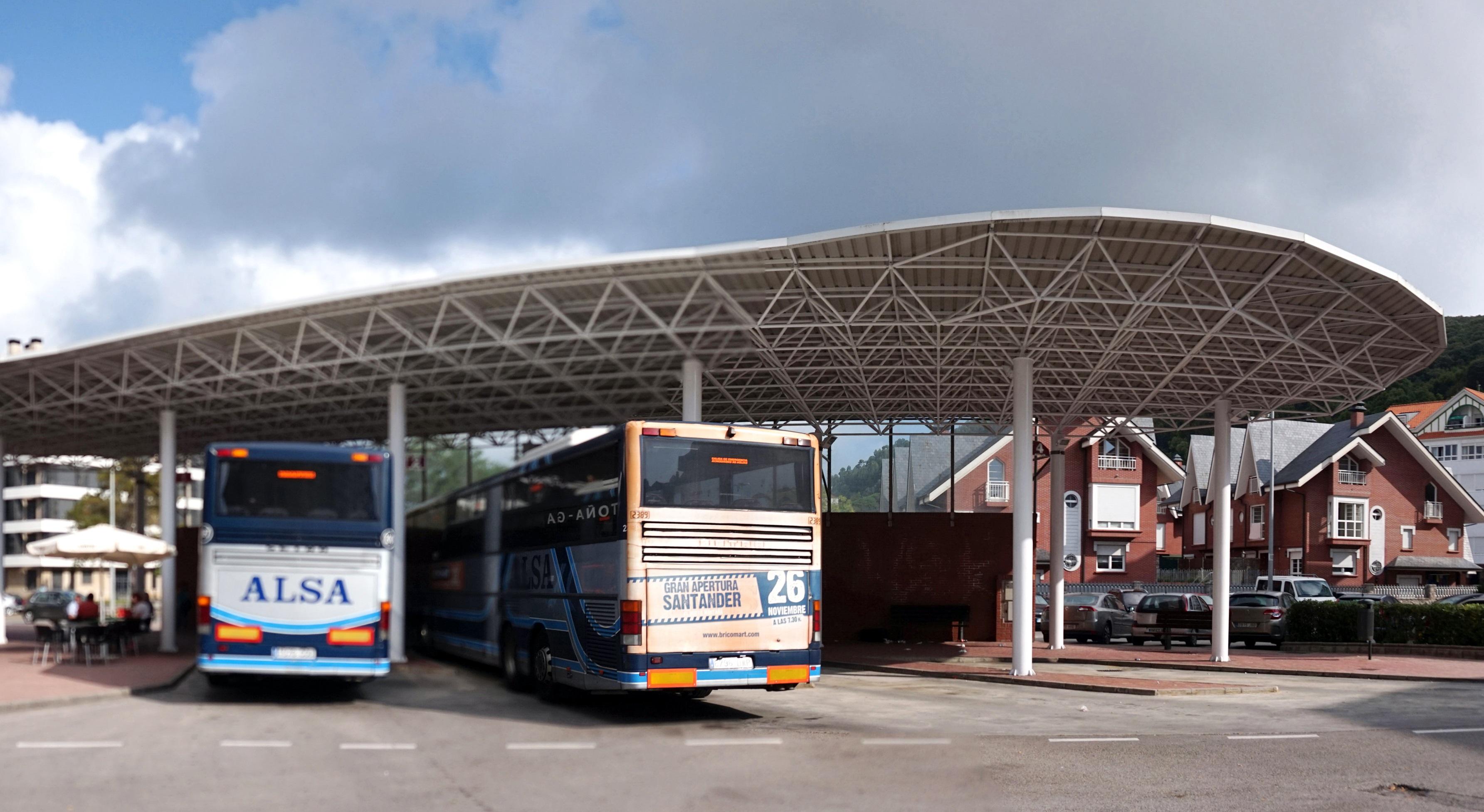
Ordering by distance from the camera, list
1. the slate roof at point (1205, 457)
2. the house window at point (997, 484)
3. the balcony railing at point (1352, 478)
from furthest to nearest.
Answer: the slate roof at point (1205, 457) < the balcony railing at point (1352, 478) < the house window at point (997, 484)

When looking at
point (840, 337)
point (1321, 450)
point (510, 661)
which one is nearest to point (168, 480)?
point (510, 661)

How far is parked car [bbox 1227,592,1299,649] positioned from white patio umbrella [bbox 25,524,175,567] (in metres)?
25.7

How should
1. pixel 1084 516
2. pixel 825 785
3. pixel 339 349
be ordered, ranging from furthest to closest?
pixel 1084 516 < pixel 339 349 < pixel 825 785

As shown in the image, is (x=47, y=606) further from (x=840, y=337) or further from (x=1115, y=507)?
(x=1115, y=507)

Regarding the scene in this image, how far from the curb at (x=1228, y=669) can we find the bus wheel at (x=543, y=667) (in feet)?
34.1

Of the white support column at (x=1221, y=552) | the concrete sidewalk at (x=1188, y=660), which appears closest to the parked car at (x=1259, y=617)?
the concrete sidewalk at (x=1188, y=660)

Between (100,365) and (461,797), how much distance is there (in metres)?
20.7

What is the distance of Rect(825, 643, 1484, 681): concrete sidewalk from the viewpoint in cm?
2270

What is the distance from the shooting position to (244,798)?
9273 millimetres

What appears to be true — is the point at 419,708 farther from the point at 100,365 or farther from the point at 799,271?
the point at 100,365

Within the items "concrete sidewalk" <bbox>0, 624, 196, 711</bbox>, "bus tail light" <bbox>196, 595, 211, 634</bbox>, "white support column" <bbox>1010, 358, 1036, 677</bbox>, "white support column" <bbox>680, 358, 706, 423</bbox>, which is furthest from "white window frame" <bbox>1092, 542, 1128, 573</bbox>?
"bus tail light" <bbox>196, 595, 211, 634</bbox>

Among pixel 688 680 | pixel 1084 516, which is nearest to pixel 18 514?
pixel 1084 516

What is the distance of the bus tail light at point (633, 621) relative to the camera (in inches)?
545

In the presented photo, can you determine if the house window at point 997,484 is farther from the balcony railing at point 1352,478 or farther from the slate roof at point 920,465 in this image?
the balcony railing at point 1352,478
